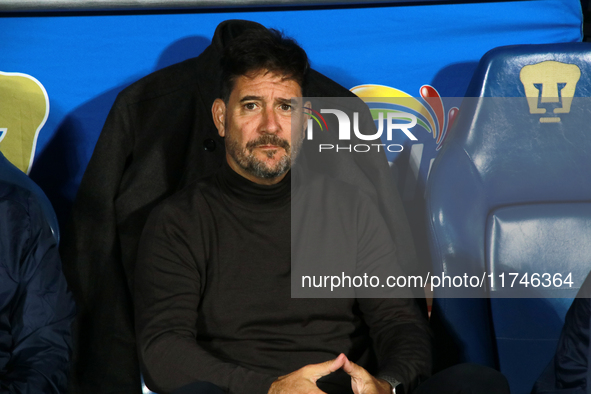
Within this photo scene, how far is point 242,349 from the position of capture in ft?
4.32

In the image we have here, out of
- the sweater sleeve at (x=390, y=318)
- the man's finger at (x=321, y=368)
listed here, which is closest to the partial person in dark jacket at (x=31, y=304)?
the man's finger at (x=321, y=368)

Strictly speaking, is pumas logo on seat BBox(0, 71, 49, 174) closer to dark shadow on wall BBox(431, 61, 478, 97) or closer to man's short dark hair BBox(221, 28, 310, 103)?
man's short dark hair BBox(221, 28, 310, 103)

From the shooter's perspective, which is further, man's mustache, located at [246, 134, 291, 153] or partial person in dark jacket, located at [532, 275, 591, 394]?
man's mustache, located at [246, 134, 291, 153]

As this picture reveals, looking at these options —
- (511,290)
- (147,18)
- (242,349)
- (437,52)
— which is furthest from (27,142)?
(511,290)

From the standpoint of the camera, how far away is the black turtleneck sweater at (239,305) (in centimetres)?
126

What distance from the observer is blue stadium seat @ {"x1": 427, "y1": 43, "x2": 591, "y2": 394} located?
143 centimetres

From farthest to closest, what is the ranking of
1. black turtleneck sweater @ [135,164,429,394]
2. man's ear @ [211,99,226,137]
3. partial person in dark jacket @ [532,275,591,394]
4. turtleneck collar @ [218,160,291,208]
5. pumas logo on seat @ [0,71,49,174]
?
1. pumas logo on seat @ [0,71,49,174]
2. man's ear @ [211,99,226,137]
3. turtleneck collar @ [218,160,291,208]
4. black turtleneck sweater @ [135,164,429,394]
5. partial person in dark jacket @ [532,275,591,394]

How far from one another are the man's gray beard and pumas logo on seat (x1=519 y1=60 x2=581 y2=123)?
2.06 ft

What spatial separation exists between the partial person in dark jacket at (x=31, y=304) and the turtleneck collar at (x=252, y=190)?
1.36ft

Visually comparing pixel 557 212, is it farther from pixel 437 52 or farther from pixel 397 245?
pixel 437 52

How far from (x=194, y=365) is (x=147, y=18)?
1145 mm

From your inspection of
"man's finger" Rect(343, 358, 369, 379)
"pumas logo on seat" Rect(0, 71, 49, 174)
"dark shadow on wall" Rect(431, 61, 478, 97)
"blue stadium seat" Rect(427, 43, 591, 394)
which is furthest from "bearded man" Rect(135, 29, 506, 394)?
"pumas logo on seat" Rect(0, 71, 49, 174)

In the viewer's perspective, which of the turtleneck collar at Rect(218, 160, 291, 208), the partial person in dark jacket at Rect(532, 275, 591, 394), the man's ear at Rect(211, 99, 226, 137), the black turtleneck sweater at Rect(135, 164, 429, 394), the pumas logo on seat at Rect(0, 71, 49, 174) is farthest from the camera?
the pumas logo on seat at Rect(0, 71, 49, 174)

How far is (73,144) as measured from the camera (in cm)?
185
